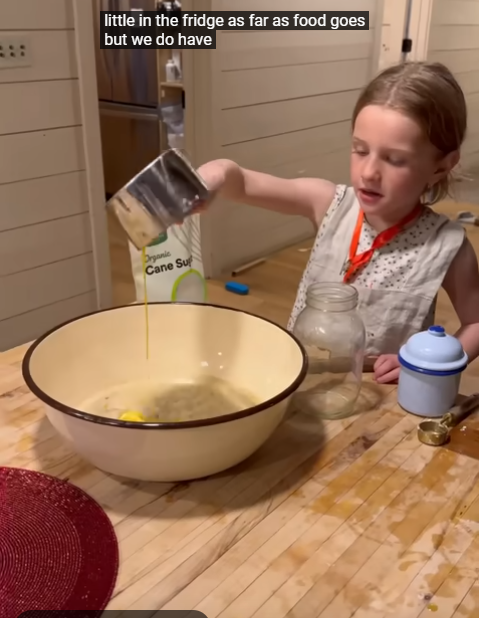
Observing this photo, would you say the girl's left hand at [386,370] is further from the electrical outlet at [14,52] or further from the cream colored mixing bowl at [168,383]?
the electrical outlet at [14,52]

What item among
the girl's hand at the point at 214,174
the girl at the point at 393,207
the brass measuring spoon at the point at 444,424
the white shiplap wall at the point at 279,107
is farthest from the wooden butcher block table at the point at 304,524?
the white shiplap wall at the point at 279,107

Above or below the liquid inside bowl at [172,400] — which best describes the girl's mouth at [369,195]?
above

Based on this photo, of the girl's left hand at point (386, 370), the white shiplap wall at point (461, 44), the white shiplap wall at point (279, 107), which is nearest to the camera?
the girl's left hand at point (386, 370)

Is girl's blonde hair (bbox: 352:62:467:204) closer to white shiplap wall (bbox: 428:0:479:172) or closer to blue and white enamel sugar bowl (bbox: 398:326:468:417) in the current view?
blue and white enamel sugar bowl (bbox: 398:326:468:417)

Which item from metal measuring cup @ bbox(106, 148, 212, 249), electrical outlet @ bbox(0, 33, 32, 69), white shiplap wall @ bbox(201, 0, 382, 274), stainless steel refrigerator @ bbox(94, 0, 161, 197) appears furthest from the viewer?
stainless steel refrigerator @ bbox(94, 0, 161, 197)

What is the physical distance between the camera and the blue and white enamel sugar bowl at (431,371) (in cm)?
79

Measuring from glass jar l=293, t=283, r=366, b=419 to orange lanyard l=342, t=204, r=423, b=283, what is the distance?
0.29 m

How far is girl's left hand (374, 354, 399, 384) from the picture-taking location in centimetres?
89

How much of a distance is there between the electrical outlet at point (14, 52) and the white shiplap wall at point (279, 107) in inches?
31.5

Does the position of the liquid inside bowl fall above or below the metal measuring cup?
below

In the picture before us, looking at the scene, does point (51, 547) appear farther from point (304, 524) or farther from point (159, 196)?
point (159, 196)

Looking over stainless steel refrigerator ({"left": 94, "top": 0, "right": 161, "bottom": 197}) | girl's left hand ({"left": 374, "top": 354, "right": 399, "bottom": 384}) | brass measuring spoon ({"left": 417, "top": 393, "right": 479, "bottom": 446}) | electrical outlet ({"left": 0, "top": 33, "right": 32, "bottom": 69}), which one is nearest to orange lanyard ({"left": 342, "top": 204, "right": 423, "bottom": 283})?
girl's left hand ({"left": 374, "top": 354, "right": 399, "bottom": 384})

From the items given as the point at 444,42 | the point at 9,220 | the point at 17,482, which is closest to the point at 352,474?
the point at 17,482

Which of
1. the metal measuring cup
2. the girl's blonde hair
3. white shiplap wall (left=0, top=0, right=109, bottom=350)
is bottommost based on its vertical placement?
white shiplap wall (left=0, top=0, right=109, bottom=350)
